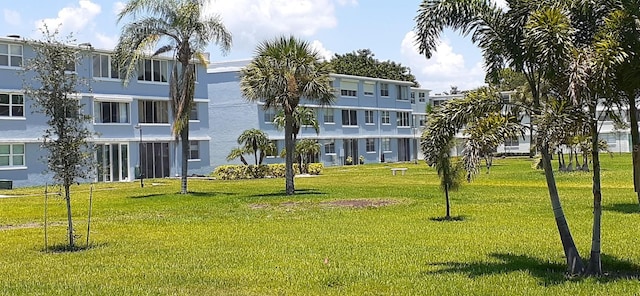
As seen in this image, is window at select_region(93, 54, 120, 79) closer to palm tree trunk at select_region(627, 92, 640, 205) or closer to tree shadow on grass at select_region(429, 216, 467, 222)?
tree shadow on grass at select_region(429, 216, 467, 222)

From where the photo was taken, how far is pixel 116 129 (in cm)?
4722

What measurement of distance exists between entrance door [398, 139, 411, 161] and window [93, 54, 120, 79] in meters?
38.3

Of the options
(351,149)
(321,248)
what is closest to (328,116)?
(351,149)

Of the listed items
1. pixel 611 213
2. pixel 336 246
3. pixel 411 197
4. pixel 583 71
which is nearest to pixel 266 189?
pixel 411 197

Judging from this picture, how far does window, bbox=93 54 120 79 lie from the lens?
1801 inches

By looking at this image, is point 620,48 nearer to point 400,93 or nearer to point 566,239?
point 566,239

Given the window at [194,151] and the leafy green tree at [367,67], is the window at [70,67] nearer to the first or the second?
the window at [194,151]

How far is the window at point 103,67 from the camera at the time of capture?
45750mm

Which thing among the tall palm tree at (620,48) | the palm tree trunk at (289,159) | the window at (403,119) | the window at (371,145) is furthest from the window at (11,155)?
the window at (403,119)

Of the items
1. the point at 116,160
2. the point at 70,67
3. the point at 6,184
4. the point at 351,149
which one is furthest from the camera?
the point at 351,149

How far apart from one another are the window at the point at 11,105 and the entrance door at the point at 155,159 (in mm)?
8252

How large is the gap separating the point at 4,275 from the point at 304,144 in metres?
41.0

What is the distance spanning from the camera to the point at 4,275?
11781 mm

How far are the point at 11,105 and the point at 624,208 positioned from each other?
107 feet
